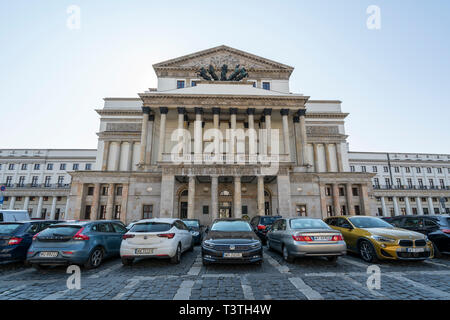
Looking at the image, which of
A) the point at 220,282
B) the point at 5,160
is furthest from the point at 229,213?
the point at 5,160

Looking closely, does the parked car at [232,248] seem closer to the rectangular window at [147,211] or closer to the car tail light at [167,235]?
the car tail light at [167,235]

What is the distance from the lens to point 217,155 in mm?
22016

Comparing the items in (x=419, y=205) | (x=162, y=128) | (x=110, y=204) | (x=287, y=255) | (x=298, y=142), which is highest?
(x=162, y=128)

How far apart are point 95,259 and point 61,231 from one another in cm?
137

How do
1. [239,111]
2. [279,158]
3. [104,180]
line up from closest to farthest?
1. [279,158]
2. [104,180]
3. [239,111]

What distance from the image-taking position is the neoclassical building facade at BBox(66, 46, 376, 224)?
843 inches

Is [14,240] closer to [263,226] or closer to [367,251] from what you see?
[263,226]

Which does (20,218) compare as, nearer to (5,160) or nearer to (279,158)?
(279,158)

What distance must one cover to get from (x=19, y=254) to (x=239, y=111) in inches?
935

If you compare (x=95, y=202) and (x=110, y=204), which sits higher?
(x=95, y=202)

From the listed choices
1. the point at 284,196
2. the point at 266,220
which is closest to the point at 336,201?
the point at 284,196

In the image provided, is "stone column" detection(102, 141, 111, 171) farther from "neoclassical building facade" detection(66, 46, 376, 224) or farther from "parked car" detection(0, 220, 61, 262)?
"parked car" detection(0, 220, 61, 262)

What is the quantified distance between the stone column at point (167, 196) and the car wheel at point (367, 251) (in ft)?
52.7

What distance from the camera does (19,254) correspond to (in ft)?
23.3
